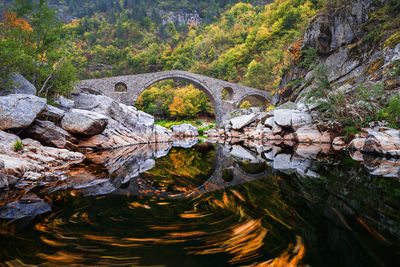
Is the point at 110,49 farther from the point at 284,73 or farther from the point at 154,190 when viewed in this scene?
the point at 154,190

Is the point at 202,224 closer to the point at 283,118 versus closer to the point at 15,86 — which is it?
the point at 15,86

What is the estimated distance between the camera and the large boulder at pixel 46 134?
6098 millimetres

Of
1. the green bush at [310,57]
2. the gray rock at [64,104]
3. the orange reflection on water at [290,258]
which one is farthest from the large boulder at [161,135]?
the orange reflection on water at [290,258]

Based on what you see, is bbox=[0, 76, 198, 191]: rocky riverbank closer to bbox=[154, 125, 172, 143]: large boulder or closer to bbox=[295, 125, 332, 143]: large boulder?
bbox=[154, 125, 172, 143]: large boulder

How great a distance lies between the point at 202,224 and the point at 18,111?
21.6ft

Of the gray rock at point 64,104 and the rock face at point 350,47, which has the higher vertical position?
the rock face at point 350,47

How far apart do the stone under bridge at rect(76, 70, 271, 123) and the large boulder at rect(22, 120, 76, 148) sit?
17.1 metres

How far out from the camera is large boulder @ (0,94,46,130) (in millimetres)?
5457

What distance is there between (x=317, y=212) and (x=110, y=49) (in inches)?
1892

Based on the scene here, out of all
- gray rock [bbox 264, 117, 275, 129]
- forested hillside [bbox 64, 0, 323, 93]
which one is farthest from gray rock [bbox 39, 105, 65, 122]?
forested hillside [bbox 64, 0, 323, 93]

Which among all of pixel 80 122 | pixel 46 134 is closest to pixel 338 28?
pixel 80 122

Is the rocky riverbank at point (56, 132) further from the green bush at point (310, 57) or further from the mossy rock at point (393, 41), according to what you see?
the mossy rock at point (393, 41)

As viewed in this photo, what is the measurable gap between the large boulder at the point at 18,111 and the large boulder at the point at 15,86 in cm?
151

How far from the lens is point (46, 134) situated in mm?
6293
